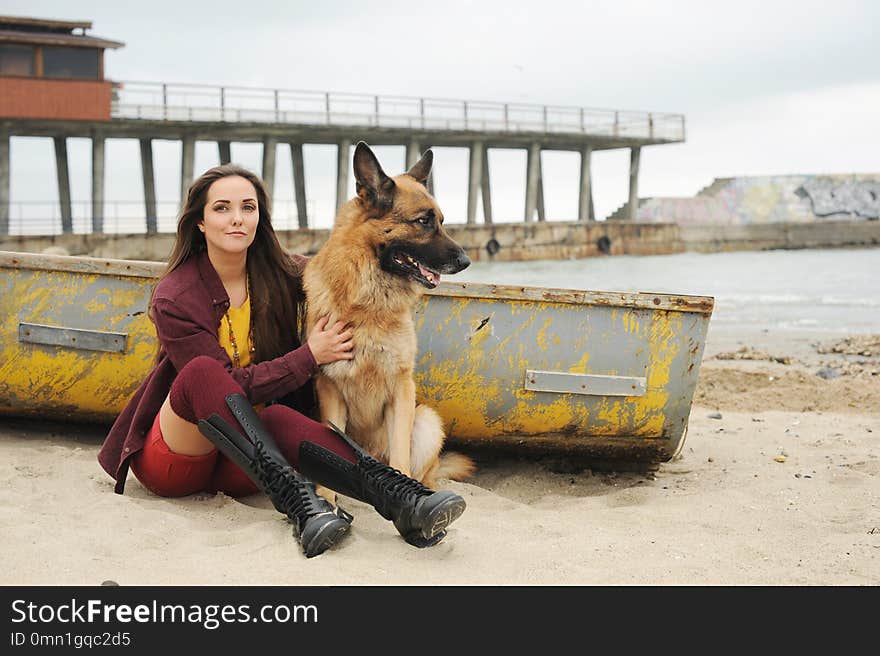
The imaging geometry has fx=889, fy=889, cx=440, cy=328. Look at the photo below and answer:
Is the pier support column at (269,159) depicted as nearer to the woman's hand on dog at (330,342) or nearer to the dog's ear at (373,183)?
the dog's ear at (373,183)

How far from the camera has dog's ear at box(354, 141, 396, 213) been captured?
3619 millimetres

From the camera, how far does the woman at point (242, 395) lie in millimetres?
3027

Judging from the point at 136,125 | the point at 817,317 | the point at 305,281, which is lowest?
the point at 817,317

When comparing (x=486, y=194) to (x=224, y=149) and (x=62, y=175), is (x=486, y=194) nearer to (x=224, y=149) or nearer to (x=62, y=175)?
(x=224, y=149)

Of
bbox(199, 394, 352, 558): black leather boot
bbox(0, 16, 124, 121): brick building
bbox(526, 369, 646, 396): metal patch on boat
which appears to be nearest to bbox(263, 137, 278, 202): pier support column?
bbox(0, 16, 124, 121): brick building

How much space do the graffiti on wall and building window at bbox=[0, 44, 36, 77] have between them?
145 feet

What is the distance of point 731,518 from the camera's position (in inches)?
149

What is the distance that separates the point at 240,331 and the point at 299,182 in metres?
29.7

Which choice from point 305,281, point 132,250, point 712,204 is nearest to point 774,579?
point 305,281

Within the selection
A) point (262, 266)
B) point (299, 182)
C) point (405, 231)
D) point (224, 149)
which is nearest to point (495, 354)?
point (405, 231)

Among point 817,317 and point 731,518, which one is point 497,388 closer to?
point 731,518

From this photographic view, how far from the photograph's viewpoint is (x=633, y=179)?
41281mm

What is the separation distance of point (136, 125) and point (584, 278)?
14.7m

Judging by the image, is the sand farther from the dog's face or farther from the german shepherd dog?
the dog's face
